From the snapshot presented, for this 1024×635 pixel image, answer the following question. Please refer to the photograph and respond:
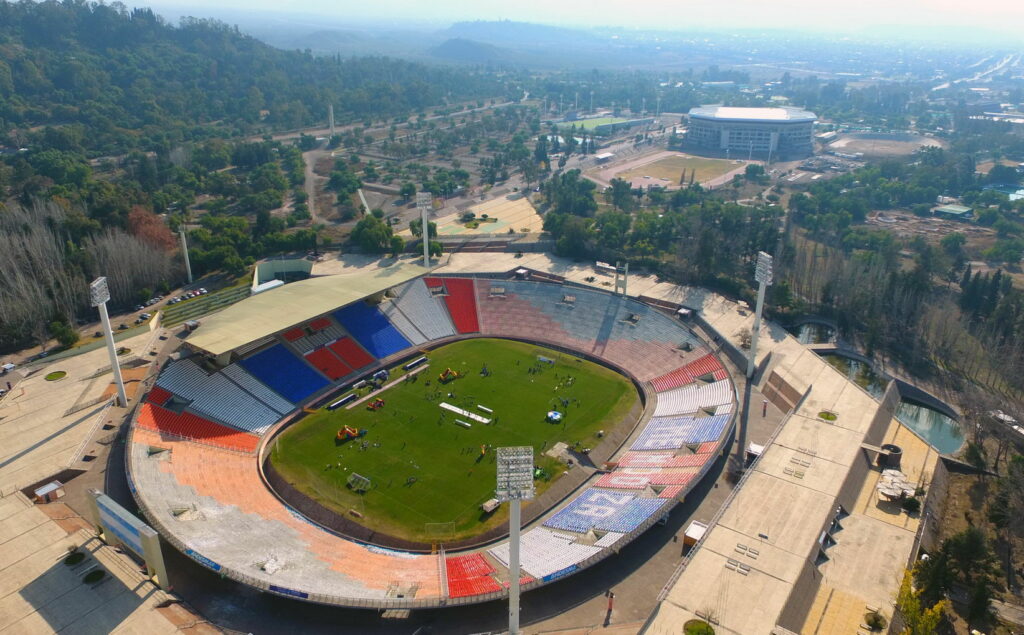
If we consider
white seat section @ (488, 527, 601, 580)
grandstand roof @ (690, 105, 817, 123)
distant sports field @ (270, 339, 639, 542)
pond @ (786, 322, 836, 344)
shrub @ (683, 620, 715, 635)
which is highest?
grandstand roof @ (690, 105, 817, 123)

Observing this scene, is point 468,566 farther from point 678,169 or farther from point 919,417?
point 678,169

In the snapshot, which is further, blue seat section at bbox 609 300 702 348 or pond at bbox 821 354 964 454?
blue seat section at bbox 609 300 702 348

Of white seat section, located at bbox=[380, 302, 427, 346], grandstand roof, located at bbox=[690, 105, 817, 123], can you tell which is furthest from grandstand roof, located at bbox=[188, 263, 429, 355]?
grandstand roof, located at bbox=[690, 105, 817, 123]

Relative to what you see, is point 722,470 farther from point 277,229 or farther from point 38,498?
point 277,229

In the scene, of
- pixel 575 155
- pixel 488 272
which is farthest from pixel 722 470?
pixel 575 155

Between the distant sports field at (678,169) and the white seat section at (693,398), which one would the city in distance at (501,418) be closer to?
the white seat section at (693,398)

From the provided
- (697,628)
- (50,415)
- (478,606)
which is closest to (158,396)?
(50,415)

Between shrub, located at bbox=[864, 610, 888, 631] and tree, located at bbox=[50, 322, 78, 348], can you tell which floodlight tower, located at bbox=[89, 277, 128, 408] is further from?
shrub, located at bbox=[864, 610, 888, 631]
